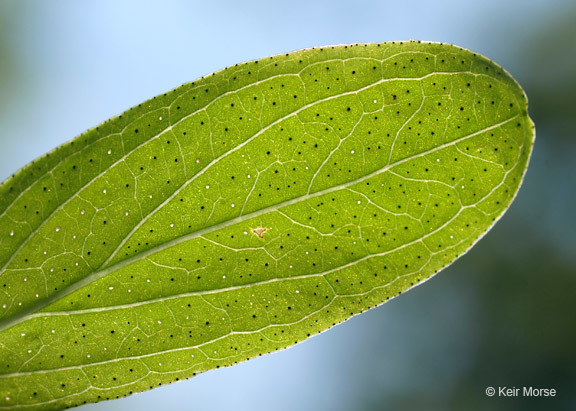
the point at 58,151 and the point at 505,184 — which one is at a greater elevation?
the point at 58,151

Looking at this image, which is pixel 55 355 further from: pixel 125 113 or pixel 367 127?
pixel 367 127

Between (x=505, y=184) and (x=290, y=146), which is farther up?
(x=290, y=146)

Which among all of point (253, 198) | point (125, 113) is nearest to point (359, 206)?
point (253, 198)

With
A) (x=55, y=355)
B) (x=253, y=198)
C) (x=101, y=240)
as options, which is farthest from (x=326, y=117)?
(x=55, y=355)

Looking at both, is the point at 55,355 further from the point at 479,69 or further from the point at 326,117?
the point at 479,69

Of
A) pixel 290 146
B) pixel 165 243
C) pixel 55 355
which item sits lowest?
pixel 55 355

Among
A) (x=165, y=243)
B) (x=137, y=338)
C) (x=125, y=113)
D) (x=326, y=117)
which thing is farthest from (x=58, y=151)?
(x=326, y=117)
